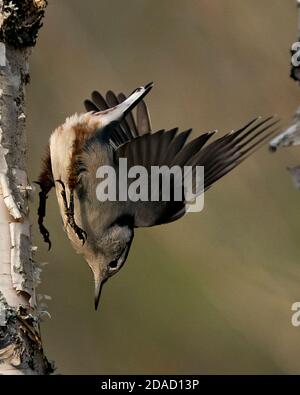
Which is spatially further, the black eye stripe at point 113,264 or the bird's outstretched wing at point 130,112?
the bird's outstretched wing at point 130,112

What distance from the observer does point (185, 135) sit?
126 centimetres

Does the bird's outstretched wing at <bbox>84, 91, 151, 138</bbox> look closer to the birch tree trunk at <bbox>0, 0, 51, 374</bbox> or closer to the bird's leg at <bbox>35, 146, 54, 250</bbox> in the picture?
the bird's leg at <bbox>35, 146, 54, 250</bbox>

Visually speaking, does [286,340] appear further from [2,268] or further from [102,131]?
[2,268]

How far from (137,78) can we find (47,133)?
307mm

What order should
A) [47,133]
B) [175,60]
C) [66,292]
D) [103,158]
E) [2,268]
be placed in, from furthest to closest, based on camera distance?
[175,60]
[66,292]
[47,133]
[103,158]
[2,268]

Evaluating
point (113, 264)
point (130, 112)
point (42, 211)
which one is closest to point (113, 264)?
point (113, 264)

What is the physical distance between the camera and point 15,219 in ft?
3.64

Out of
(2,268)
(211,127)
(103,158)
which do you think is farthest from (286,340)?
(2,268)

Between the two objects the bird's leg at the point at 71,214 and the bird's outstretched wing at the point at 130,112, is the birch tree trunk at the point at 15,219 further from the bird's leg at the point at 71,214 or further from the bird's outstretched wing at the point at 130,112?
the bird's outstretched wing at the point at 130,112

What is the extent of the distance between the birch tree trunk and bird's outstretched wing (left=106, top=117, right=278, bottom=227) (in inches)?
6.5

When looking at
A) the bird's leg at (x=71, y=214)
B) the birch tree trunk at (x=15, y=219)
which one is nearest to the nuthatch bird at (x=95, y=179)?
the bird's leg at (x=71, y=214)

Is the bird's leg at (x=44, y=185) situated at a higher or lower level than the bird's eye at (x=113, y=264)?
higher

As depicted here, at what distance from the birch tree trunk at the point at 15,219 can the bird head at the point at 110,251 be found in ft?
0.40

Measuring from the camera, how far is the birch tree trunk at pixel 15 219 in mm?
1089
